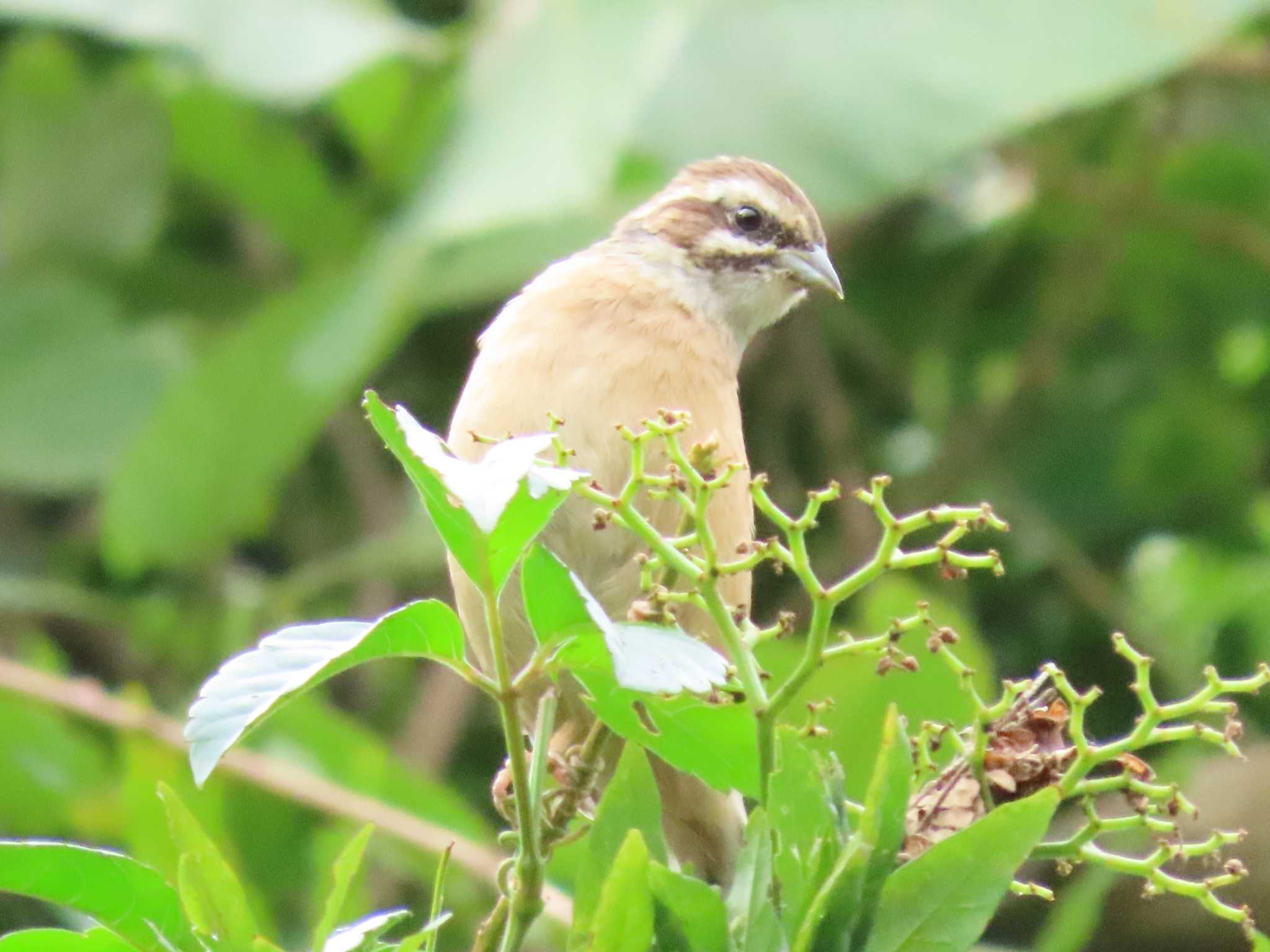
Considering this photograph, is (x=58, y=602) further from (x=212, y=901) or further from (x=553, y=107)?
(x=212, y=901)

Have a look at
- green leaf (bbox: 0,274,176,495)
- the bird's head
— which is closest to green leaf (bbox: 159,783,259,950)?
the bird's head

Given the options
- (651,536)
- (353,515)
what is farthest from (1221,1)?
(651,536)

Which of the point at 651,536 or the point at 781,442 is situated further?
the point at 781,442

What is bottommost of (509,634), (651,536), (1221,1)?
(509,634)

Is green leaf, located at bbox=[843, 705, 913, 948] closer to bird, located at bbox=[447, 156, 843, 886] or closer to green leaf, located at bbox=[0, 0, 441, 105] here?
bird, located at bbox=[447, 156, 843, 886]

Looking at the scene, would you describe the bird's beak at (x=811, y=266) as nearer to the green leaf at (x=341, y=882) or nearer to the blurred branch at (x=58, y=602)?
the green leaf at (x=341, y=882)

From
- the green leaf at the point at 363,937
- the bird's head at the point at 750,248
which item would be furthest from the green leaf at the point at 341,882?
the bird's head at the point at 750,248

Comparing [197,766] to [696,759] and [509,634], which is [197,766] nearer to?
[696,759]
